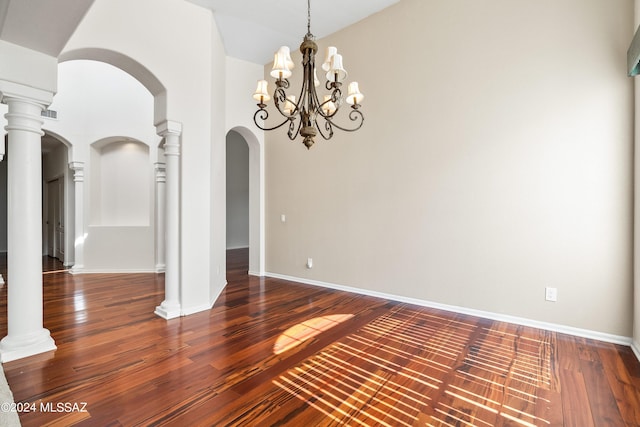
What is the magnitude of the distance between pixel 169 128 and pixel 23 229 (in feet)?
5.25

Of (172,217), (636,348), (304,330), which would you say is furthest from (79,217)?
(636,348)

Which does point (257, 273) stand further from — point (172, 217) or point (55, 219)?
point (55, 219)

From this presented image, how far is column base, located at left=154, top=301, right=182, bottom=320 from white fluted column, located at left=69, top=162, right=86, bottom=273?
360 cm

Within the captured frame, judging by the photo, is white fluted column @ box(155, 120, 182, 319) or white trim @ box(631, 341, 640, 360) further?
white fluted column @ box(155, 120, 182, 319)

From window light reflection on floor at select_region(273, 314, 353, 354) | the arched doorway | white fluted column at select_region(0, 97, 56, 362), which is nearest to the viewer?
white fluted column at select_region(0, 97, 56, 362)

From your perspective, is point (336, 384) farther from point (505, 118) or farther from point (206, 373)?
point (505, 118)

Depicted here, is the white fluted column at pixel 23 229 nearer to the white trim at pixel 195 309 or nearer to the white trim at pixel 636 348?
the white trim at pixel 195 309

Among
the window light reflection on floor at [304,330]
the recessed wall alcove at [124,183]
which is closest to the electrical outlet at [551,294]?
the window light reflection on floor at [304,330]

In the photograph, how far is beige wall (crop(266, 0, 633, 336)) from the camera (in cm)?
284

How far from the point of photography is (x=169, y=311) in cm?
347

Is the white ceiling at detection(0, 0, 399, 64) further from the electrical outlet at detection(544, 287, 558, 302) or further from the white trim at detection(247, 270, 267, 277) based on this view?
the electrical outlet at detection(544, 287, 558, 302)

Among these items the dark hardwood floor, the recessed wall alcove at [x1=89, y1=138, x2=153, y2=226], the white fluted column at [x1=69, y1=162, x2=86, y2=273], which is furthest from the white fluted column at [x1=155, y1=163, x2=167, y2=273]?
the dark hardwood floor

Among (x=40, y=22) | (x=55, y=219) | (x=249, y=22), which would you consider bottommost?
(x=55, y=219)

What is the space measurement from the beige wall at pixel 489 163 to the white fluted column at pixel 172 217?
6.89 feet
